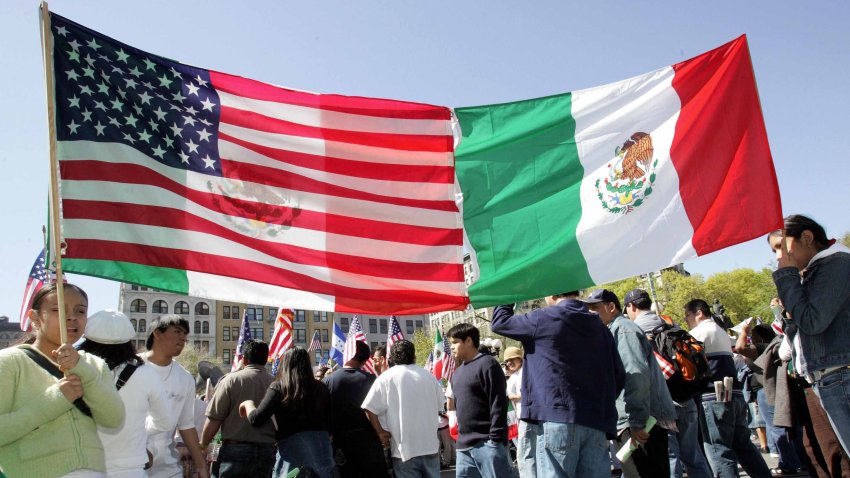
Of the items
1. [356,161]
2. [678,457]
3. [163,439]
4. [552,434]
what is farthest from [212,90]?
[678,457]

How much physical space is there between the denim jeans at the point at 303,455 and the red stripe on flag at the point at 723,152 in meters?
3.79

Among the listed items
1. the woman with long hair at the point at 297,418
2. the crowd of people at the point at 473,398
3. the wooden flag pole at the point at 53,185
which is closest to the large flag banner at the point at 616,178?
the crowd of people at the point at 473,398

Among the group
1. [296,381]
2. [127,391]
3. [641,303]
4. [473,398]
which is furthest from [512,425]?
[127,391]

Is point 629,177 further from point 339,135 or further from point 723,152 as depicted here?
point 339,135

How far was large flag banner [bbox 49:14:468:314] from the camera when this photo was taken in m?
4.16

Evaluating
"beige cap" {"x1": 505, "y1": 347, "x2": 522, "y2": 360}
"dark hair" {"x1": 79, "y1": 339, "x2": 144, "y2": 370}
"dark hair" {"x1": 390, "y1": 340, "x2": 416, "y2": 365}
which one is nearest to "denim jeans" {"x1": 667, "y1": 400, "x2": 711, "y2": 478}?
"dark hair" {"x1": 390, "y1": 340, "x2": 416, "y2": 365}

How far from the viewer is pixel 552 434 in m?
4.50

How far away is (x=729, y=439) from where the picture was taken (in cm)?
720

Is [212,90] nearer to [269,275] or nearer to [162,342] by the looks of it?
[269,275]

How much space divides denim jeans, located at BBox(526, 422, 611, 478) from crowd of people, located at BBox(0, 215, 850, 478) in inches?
0.5

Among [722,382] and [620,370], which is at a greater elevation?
[620,370]

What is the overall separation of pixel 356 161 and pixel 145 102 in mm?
1540

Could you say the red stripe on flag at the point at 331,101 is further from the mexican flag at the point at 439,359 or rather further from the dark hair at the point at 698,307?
the mexican flag at the point at 439,359

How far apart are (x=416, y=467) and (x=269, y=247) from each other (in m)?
3.06
